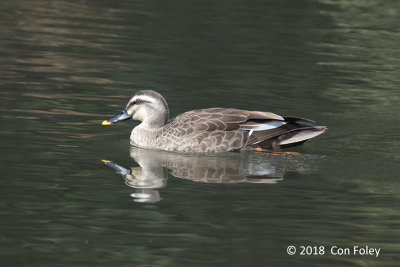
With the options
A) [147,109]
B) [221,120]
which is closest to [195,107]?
[147,109]

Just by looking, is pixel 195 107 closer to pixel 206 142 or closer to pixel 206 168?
pixel 206 142

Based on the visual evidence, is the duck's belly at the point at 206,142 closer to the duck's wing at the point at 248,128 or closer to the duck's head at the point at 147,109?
the duck's wing at the point at 248,128

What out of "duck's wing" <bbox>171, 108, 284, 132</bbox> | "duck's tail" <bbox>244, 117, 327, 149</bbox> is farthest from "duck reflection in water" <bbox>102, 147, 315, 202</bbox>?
"duck's wing" <bbox>171, 108, 284, 132</bbox>

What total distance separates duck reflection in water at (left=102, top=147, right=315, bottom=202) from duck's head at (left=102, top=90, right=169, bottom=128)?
0.57 metres

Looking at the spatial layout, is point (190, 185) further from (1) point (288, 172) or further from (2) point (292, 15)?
(2) point (292, 15)

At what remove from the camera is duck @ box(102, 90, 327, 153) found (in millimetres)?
12836

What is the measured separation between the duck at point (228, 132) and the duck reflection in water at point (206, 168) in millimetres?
136

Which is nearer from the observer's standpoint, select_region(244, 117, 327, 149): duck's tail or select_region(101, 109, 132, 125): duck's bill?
select_region(244, 117, 327, 149): duck's tail

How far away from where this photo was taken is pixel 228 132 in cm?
1288

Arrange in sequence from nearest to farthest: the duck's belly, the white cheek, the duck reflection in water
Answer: the duck reflection in water, the duck's belly, the white cheek

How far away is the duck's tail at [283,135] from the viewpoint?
1288 centimetres

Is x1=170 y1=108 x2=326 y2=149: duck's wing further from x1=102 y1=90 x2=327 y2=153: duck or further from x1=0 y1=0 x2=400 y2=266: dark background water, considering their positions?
x1=0 y1=0 x2=400 y2=266: dark background water

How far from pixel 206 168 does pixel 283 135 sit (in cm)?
168

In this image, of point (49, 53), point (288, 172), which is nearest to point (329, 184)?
point (288, 172)
